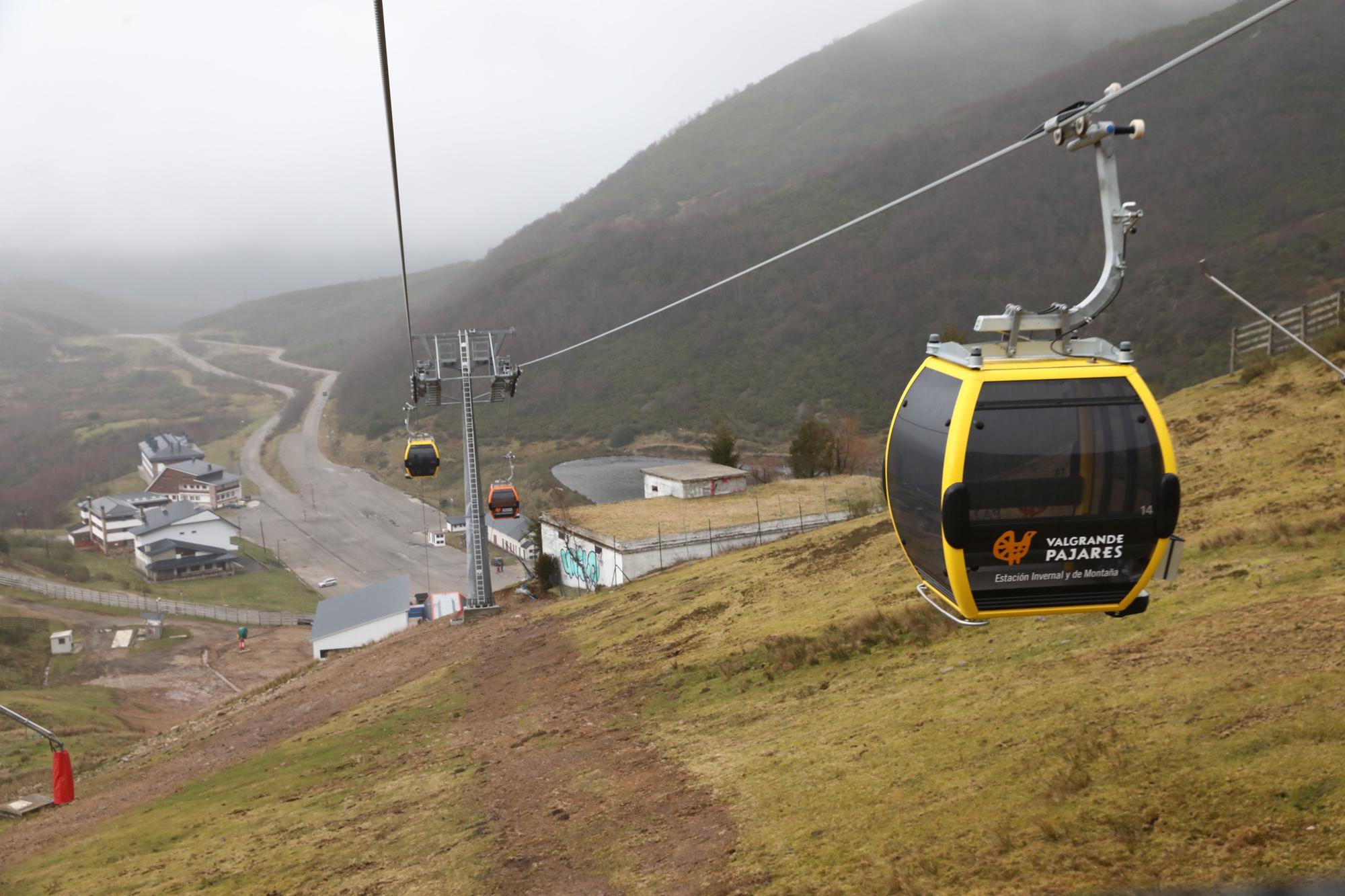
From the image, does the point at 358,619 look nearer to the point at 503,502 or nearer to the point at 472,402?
the point at 503,502

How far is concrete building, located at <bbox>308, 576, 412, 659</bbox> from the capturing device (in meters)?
45.3

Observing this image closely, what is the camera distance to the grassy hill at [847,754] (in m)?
7.00

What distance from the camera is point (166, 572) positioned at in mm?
73875

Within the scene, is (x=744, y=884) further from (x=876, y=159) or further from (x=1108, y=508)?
(x=876, y=159)

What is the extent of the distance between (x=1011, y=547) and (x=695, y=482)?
31003mm

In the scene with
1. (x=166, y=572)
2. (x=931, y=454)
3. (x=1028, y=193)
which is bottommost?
(x=166, y=572)

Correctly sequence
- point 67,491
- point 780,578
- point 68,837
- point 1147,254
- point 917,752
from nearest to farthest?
point 917,752 < point 68,837 < point 780,578 < point 1147,254 < point 67,491

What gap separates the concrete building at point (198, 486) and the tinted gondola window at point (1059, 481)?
10257 cm

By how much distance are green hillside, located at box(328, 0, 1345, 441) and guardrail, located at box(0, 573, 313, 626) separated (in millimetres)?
40752

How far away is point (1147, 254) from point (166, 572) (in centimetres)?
8373

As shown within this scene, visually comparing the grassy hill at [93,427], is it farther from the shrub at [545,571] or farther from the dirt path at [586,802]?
the dirt path at [586,802]

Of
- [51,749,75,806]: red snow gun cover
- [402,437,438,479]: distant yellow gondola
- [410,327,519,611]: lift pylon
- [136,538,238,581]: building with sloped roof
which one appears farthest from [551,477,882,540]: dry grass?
[136,538,238,581]: building with sloped roof

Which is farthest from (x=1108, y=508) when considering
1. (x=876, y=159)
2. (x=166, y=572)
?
(x=876, y=159)

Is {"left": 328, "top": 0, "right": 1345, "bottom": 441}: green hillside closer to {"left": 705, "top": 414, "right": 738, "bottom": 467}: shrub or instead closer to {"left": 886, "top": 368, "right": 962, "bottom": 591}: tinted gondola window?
{"left": 705, "top": 414, "right": 738, "bottom": 467}: shrub
